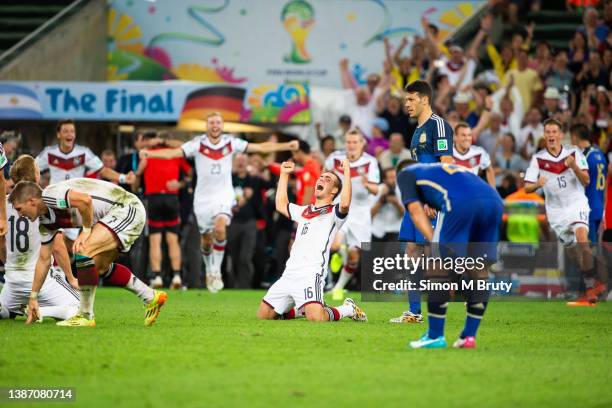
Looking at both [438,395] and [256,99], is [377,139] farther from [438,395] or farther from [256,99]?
[438,395]

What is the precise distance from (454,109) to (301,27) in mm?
4690

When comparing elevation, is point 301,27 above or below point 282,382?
above

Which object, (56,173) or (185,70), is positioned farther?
(185,70)

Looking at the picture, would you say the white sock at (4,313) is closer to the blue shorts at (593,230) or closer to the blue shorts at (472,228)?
the blue shorts at (472,228)

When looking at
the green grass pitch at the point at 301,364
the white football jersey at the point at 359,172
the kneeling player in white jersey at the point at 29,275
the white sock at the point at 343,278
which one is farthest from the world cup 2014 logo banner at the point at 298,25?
the kneeling player in white jersey at the point at 29,275

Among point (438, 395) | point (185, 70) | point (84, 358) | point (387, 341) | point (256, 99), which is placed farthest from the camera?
point (185, 70)

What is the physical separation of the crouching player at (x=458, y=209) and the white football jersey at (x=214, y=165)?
8.86 metres

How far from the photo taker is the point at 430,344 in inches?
352

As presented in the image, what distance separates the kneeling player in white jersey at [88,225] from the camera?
9898mm

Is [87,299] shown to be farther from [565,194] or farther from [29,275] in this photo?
[565,194]

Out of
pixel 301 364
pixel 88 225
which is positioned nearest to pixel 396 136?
pixel 88 225

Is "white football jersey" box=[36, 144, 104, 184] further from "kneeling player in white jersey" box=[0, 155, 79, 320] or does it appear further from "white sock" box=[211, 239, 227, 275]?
"kneeling player in white jersey" box=[0, 155, 79, 320]

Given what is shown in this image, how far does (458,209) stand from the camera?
8492mm

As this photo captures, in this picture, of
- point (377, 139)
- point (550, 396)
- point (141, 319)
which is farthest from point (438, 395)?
point (377, 139)
